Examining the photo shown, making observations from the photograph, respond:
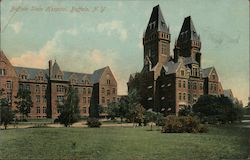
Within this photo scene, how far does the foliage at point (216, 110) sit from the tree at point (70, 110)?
32.6 feet

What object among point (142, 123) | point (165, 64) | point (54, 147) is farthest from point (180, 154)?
point (165, 64)

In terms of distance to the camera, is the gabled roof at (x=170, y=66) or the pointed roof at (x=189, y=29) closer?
the pointed roof at (x=189, y=29)

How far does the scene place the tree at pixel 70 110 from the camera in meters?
21.1

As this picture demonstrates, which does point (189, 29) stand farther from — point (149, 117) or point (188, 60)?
point (188, 60)

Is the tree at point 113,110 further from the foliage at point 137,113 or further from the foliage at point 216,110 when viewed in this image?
the foliage at point 216,110

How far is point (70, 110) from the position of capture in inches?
840

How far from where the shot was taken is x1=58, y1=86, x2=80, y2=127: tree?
832 inches

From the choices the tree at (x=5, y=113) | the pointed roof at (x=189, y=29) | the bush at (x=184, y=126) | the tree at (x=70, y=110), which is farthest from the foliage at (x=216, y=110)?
the tree at (x=5, y=113)

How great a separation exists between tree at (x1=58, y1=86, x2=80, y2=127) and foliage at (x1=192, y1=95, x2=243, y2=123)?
32.6 ft

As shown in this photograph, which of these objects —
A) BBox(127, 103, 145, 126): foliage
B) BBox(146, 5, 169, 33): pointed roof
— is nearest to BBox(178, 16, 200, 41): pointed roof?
BBox(146, 5, 169, 33): pointed roof

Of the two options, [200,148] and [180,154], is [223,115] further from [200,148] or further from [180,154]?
[180,154]

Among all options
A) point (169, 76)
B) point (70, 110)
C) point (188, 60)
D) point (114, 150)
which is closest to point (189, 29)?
point (70, 110)

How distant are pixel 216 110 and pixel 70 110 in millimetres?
11901

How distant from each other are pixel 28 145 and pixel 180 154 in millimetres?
5618
